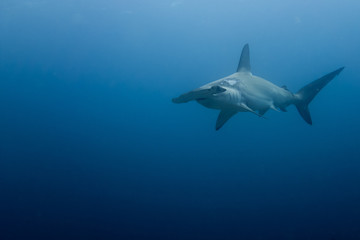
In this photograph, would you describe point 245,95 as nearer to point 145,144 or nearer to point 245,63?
point 245,63

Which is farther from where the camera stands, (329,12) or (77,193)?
(329,12)

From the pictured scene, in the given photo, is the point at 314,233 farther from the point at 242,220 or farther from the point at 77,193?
the point at 77,193

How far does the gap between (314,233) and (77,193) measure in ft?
39.0

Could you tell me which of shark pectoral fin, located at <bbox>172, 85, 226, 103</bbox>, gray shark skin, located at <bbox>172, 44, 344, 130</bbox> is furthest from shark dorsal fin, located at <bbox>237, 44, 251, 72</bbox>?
shark pectoral fin, located at <bbox>172, 85, 226, 103</bbox>

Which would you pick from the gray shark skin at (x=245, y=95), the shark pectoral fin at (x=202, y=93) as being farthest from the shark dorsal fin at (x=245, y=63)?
the shark pectoral fin at (x=202, y=93)

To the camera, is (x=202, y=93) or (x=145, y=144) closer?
(x=202, y=93)

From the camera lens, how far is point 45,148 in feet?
84.2

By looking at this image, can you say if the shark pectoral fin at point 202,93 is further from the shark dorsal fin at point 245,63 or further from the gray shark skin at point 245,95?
the shark dorsal fin at point 245,63

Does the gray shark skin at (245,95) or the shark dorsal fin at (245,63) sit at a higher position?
the shark dorsal fin at (245,63)

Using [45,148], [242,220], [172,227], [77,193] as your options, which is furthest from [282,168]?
[45,148]

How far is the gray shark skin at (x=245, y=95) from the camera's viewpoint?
12.4 feet

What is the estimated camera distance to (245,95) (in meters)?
5.07

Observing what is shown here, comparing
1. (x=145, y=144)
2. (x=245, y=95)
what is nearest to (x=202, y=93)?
(x=245, y=95)

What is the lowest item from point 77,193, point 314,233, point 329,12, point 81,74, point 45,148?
point 314,233
